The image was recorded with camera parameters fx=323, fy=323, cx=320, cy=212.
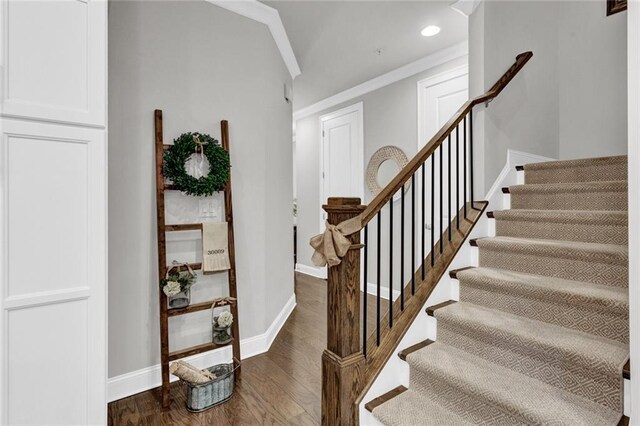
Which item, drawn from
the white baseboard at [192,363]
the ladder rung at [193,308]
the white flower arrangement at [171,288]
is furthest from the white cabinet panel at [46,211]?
the white baseboard at [192,363]

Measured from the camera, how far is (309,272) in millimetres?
5438

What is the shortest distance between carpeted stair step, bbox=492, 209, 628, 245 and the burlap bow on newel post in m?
1.51

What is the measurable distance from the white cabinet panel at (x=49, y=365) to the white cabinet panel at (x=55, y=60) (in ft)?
2.62

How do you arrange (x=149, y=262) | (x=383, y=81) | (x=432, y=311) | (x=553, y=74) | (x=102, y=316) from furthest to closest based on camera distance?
1. (x=383, y=81)
2. (x=553, y=74)
3. (x=149, y=262)
4. (x=432, y=311)
5. (x=102, y=316)

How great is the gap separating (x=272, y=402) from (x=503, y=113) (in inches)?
110

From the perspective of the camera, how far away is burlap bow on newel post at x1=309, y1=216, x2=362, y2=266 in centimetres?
149

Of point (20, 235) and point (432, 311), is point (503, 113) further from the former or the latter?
point (20, 235)

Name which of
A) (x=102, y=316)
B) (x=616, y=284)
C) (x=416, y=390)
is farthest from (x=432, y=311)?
(x=102, y=316)

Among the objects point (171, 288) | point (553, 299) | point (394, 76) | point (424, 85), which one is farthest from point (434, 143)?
point (394, 76)

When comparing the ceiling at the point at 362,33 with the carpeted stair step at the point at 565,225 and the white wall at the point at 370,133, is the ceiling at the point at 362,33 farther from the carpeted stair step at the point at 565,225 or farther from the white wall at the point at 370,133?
the carpeted stair step at the point at 565,225

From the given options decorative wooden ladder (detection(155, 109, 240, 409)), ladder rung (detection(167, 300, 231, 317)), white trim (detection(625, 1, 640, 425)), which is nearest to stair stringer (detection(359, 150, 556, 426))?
white trim (detection(625, 1, 640, 425))

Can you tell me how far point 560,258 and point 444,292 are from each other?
0.68 meters

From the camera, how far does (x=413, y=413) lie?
1.56m

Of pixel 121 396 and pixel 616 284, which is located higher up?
pixel 616 284
